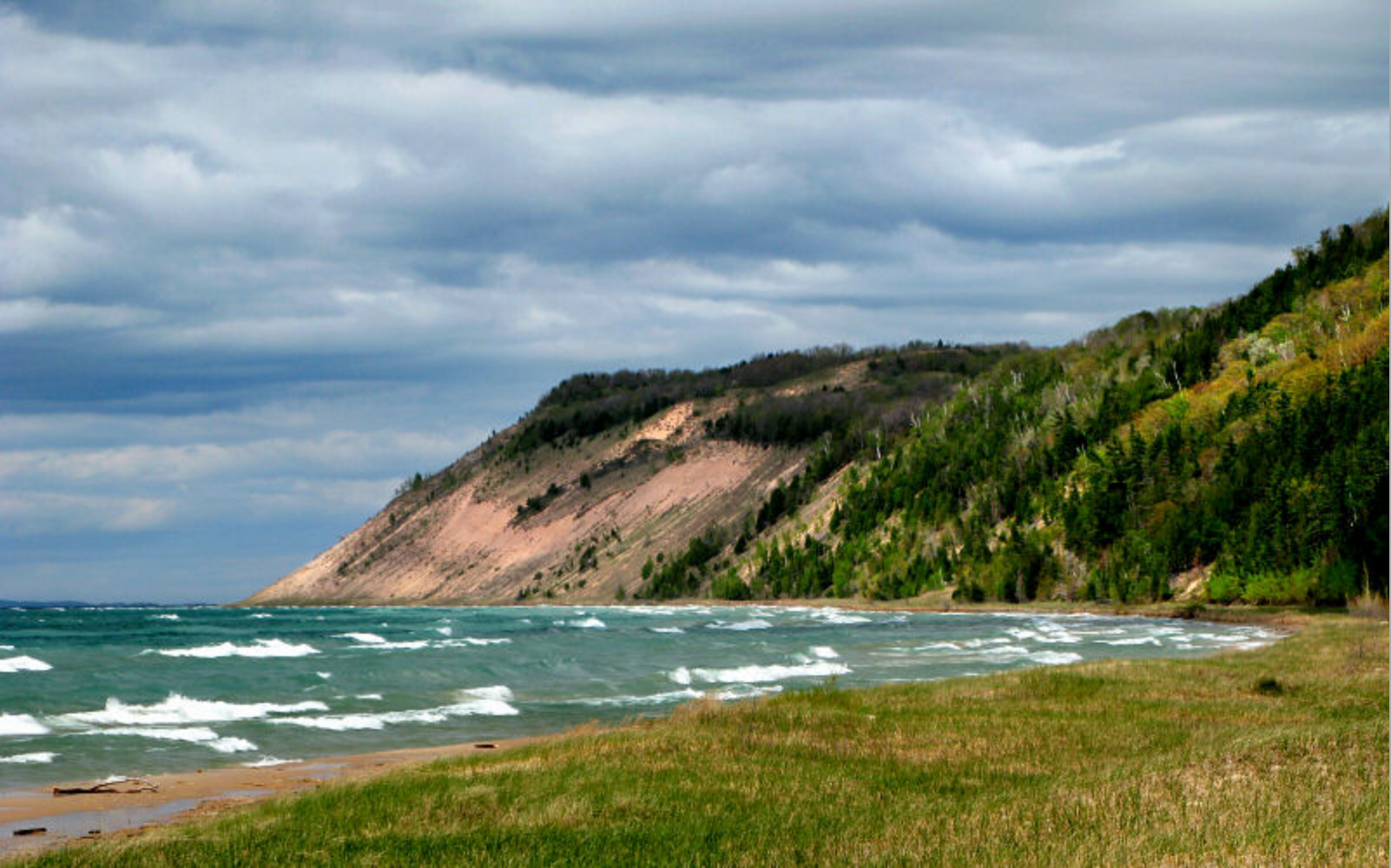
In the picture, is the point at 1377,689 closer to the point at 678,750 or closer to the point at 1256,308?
the point at 678,750

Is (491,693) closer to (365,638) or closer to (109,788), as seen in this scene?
(109,788)

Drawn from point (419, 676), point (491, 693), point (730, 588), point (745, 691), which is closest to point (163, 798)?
point (491, 693)

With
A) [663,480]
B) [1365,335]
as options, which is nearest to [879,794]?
[1365,335]

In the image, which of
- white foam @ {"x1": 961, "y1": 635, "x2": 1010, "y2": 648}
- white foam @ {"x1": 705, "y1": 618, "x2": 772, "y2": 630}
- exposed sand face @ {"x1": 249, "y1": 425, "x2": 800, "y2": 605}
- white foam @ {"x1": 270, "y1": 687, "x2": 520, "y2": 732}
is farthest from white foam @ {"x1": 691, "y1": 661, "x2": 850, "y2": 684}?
exposed sand face @ {"x1": 249, "y1": 425, "x2": 800, "y2": 605}

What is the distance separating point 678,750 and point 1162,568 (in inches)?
3249

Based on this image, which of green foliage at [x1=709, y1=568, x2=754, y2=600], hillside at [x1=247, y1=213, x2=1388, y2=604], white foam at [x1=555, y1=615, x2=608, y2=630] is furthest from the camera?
green foliage at [x1=709, y1=568, x2=754, y2=600]

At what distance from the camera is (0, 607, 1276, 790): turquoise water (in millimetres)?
30109

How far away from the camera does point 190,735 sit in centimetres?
3069

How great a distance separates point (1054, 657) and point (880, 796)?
32674mm

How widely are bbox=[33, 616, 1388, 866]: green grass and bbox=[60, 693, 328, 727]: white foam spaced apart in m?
14.0

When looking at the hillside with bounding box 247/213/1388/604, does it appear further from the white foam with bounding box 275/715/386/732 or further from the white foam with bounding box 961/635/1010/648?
the white foam with bounding box 275/715/386/732

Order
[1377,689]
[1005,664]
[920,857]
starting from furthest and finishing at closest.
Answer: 1. [1005,664]
2. [1377,689]
3. [920,857]

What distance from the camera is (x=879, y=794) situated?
18312 millimetres

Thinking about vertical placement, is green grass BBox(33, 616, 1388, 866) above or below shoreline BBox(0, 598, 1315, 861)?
above
